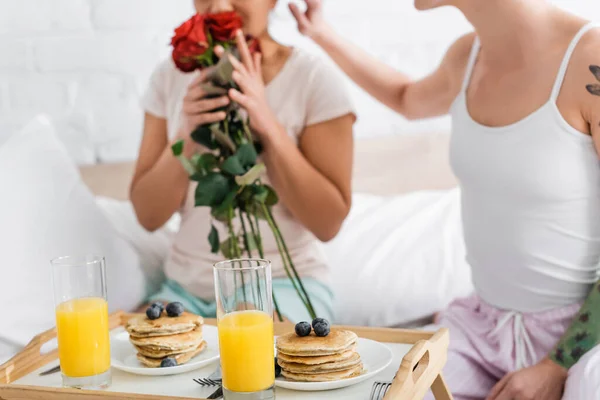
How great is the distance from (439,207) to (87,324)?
1184mm

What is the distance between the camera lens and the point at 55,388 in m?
0.97

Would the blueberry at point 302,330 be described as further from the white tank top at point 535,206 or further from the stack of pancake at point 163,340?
the white tank top at point 535,206

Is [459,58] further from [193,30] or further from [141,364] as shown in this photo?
[141,364]

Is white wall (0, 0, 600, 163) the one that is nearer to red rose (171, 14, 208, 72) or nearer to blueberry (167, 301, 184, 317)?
red rose (171, 14, 208, 72)

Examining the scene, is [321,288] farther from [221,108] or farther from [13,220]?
[13,220]

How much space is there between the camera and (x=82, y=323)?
984 mm

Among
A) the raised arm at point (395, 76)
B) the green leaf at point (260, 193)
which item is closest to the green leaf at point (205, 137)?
the green leaf at point (260, 193)

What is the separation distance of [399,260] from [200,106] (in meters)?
0.69

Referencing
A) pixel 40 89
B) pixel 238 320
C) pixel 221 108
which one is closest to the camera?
pixel 238 320

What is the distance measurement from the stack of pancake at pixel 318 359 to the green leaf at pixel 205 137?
490 mm

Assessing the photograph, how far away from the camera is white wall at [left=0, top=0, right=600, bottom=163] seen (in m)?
2.10

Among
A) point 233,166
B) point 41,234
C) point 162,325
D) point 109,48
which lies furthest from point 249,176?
point 109,48

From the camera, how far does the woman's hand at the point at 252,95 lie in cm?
138

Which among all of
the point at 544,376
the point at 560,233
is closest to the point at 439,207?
the point at 560,233
